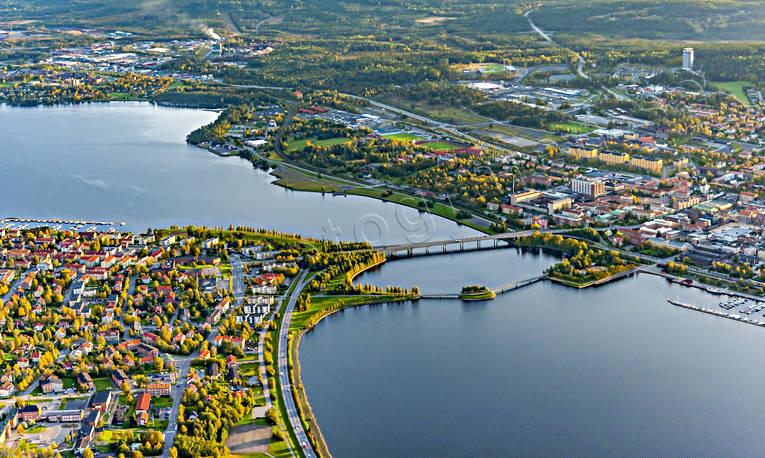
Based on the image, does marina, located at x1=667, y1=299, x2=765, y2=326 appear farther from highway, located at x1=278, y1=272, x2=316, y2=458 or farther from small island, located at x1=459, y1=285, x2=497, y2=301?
highway, located at x1=278, y1=272, x2=316, y2=458

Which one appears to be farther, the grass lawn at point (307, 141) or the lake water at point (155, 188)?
the grass lawn at point (307, 141)

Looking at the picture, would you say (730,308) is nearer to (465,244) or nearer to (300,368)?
(465,244)

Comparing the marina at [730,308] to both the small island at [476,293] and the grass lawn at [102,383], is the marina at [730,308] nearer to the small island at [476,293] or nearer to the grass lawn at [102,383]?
the small island at [476,293]

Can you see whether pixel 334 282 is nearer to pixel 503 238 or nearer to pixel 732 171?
pixel 503 238

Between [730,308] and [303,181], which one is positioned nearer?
[730,308]

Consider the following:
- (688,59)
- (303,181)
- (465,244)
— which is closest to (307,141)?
(303,181)

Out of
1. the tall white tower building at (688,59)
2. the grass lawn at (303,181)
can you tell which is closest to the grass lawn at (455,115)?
the grass lawn at (303,181)
